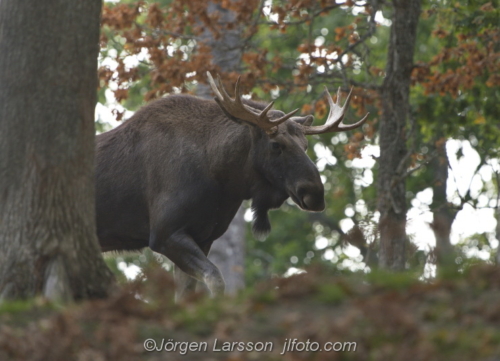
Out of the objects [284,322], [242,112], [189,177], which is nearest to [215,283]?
[189,177]

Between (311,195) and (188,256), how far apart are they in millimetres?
1458

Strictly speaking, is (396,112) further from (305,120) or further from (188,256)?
(188,256)

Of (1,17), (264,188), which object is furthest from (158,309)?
(264,188)

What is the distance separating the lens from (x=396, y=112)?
476 inches

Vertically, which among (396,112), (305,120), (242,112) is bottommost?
(242,112)

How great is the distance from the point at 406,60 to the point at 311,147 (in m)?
13.9

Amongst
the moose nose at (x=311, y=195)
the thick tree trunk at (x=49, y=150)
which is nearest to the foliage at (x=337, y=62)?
the moose nose at (x=311, y=195)

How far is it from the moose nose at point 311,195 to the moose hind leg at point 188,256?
1.19 metres

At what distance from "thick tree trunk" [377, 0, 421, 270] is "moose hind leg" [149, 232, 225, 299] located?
2.88m

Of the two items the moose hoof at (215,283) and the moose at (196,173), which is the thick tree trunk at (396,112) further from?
the moose hoof at (215,283)

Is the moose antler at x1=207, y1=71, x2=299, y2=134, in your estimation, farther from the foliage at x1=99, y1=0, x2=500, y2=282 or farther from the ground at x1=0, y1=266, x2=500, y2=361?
the ground at x1=0, y1=266, x2=500, y2=361

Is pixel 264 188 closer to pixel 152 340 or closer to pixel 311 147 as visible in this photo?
pixel 152 340

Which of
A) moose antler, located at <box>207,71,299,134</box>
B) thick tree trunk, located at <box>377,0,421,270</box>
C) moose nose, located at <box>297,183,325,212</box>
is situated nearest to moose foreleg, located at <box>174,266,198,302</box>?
moose nose, located at <box>297,183,325,212</box>

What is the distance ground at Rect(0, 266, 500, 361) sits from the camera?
199 inches
